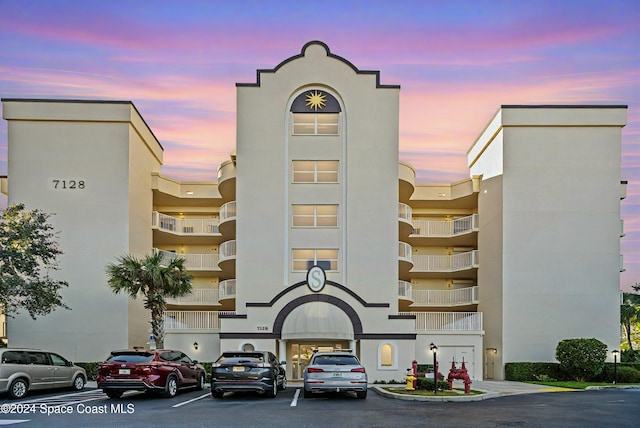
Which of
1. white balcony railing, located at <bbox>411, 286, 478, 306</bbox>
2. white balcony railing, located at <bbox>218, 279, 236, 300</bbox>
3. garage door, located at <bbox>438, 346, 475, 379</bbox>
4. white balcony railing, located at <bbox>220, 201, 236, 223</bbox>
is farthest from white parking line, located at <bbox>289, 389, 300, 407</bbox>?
white balcony railing, located at <bbox>411, 286, 478, 306</bbox>

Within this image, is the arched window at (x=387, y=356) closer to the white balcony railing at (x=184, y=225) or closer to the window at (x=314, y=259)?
the window at (x=314, y=259)

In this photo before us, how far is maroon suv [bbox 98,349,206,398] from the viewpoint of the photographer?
2131 cm

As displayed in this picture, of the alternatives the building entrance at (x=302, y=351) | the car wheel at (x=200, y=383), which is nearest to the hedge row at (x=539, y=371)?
the building entrance at (x=302, y=351)

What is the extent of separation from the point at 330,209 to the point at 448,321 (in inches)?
391

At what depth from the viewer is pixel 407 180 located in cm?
4181

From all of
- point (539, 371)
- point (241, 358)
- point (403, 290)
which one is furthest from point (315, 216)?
point (241, 358)

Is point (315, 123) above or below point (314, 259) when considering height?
above

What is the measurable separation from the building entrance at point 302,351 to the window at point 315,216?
6.62 metres

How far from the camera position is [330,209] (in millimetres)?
38938

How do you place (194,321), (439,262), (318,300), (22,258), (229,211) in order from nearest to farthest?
1. (22,258)
2. (318,300)
3. (194,321)
4. (229,211)
5. (439,262)

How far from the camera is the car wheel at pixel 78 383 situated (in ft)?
87.5

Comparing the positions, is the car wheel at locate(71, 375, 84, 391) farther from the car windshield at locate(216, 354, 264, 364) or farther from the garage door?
the garage door

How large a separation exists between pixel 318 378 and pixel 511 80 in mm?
19682

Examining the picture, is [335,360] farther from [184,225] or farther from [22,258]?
[184,225]
